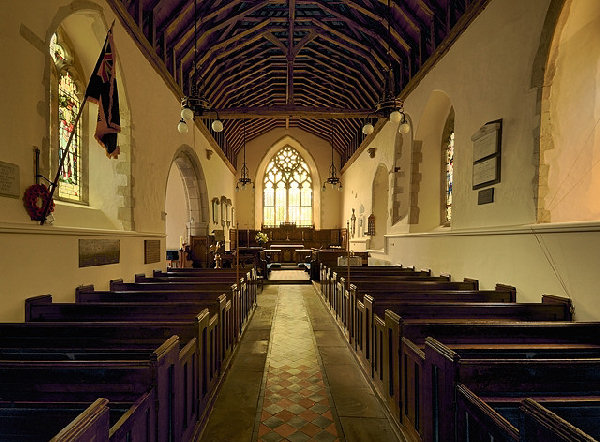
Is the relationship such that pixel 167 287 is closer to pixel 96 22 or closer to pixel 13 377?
pixel 13 377

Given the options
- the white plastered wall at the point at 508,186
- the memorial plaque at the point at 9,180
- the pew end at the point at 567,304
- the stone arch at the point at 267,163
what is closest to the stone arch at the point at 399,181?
the white plastered wall at the point at 508,186

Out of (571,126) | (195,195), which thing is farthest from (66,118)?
(571,126)

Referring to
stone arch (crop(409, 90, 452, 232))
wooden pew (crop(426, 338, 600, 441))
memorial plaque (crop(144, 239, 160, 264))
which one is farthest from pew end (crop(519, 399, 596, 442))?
stone arch (crop(409, 90, 452, 232))

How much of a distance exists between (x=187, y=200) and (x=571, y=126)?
813cm

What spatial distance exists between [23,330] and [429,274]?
Answer: 4817mm

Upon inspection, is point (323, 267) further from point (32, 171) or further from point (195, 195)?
point (32, 171)

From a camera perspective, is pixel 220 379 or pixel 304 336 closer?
pixel 220 379

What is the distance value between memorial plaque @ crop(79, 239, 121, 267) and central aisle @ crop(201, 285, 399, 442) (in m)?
1.89

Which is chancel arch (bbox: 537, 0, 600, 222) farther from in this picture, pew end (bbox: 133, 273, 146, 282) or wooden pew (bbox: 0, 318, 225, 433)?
pew end (bbox: 133, 273, 146, 282)

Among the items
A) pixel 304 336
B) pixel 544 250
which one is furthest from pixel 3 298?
pixel 544 250

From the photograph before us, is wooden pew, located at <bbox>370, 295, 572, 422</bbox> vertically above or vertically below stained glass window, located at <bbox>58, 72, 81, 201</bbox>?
below

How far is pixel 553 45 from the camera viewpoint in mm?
2965

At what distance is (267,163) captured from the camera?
1557 cm

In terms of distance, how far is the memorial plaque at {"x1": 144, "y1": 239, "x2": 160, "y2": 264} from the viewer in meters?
5.13
